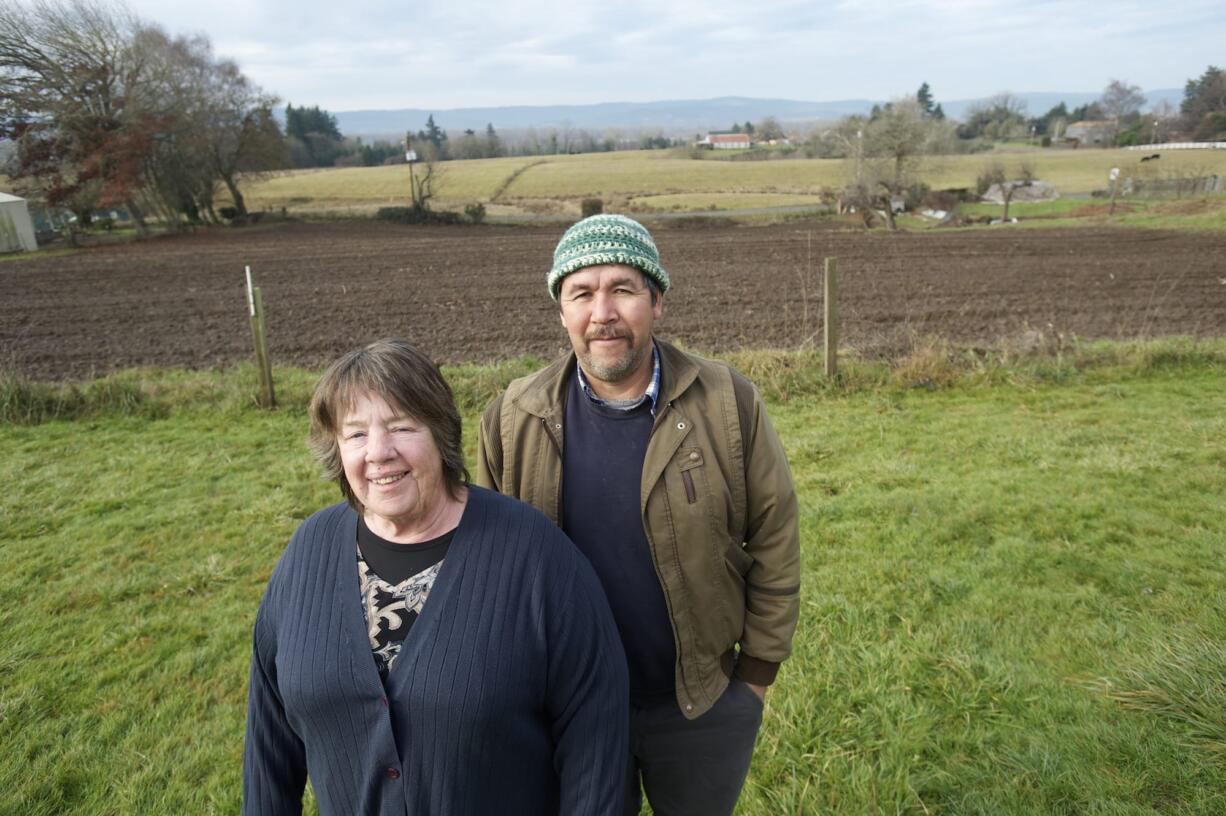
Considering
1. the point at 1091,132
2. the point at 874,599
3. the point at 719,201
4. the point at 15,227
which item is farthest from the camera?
the point at 1091,132

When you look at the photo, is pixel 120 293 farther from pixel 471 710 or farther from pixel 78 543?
pixel 471 710

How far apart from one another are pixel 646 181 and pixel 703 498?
161ft

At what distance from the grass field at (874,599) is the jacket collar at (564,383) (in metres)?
1.72

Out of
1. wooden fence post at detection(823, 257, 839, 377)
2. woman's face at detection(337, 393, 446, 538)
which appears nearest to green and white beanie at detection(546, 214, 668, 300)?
woman's face at detection(337, 393, 446, 538)

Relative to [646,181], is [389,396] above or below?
below

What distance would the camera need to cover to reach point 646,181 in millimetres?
48438

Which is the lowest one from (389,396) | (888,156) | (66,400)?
(66,400)

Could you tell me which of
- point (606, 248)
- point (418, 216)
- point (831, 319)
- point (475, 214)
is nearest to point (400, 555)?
point (606, 248)

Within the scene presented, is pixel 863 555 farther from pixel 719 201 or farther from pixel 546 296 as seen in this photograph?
pixel 719 201

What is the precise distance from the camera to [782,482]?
1.95m

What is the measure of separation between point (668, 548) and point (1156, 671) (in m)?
2.48

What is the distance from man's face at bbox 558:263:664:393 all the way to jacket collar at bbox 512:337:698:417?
12 centimetres

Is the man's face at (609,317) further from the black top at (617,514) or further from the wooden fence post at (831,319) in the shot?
the wooden fence post at (831,319)

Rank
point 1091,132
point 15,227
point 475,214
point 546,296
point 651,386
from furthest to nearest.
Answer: point 1091,132
point 475,214
point 15,227
point 546,296
point 651,386
